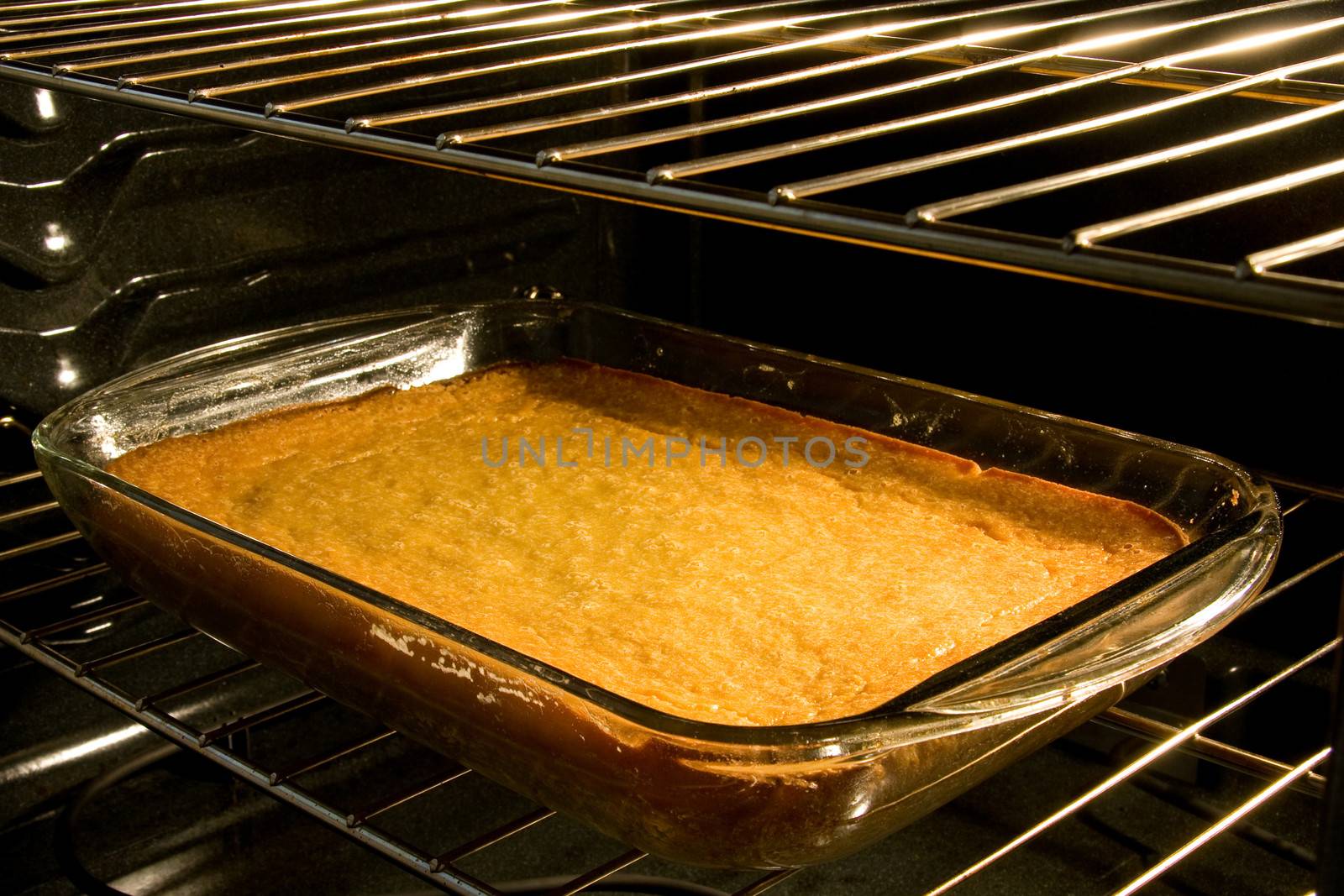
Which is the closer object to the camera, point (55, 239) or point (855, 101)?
point (855, 101)

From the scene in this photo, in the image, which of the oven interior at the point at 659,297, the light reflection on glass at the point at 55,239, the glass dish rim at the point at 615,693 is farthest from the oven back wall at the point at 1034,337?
the light reflection on glass at the point at 55,239

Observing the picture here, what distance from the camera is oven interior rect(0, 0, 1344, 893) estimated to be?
2.71ft

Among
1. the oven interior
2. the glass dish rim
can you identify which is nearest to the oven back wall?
the oven interior

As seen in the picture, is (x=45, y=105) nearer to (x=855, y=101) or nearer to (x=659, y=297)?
(x=659, y=297)

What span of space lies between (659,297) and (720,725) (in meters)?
0.76

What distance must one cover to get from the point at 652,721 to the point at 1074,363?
571mm

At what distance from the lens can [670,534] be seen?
0.81 metres

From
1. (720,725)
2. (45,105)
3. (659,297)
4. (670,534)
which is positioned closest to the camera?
(720,725)

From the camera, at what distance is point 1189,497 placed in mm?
788

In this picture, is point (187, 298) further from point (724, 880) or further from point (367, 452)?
point (724, 880)

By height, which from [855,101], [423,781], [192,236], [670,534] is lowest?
[423,781]

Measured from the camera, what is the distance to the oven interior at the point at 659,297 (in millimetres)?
826

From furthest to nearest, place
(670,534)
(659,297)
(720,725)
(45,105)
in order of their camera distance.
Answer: (659,297) < (45,105) < (670,534) < (720,725)

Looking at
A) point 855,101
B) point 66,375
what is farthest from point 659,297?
point 855,101
